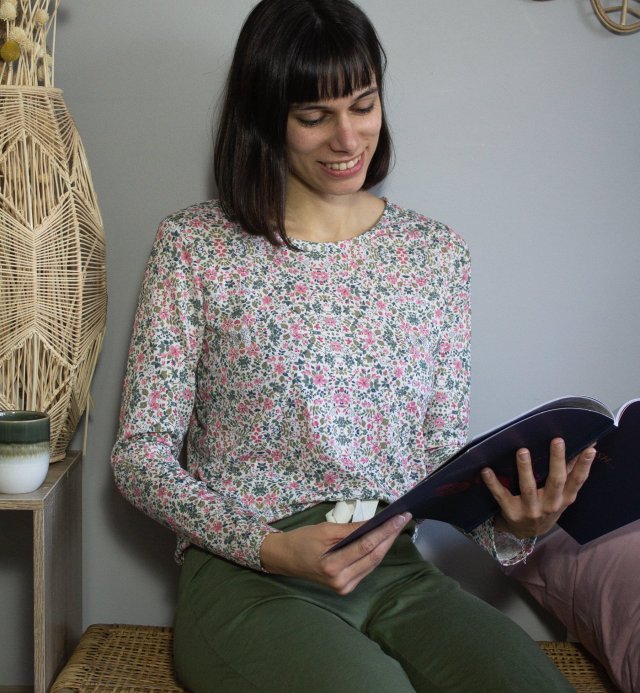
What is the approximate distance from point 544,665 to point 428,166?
0.84m

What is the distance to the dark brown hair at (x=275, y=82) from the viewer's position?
1211 millimetres

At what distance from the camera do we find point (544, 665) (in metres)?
1.06

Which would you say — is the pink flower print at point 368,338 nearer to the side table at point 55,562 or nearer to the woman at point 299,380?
the woman at point 299,380

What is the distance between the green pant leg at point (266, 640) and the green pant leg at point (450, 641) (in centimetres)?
6

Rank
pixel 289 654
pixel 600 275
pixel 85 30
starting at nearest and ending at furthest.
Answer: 1. pixel 289 654
2. pixel 85 30
3. pixel 600 275

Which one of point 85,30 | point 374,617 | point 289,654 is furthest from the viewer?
point 85,30

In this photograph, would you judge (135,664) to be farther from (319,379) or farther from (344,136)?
(344,136)

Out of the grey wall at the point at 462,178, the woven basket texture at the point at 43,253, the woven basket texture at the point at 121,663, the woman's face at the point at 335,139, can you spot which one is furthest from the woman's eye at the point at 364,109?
the woven basket texture at the point at 121,663

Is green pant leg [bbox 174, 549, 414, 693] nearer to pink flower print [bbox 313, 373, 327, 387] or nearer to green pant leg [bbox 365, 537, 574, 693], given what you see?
green pant leg [bbox 365, 537, 574, 693]

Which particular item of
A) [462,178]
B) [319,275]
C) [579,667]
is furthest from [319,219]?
[579,667]

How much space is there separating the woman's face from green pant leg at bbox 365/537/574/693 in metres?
0.54

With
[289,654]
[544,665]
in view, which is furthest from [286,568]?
[544,665]

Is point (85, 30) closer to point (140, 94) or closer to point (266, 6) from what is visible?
point (140, 94)

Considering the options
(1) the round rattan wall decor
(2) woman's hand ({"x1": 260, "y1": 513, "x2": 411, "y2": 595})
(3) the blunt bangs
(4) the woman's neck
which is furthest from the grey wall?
(2) woman's hand ({"x1": 260, "y1": 513, "x2": 411, "y2": 595})
